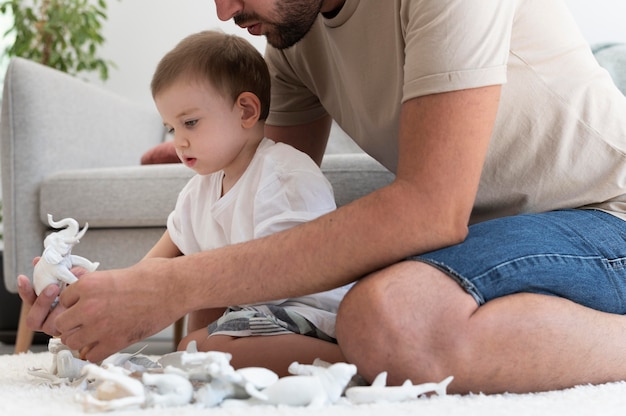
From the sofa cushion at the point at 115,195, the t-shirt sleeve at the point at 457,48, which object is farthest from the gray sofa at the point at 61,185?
the t-shirt sleeve at the point at 457,48

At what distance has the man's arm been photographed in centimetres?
96

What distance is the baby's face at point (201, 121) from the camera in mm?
1289

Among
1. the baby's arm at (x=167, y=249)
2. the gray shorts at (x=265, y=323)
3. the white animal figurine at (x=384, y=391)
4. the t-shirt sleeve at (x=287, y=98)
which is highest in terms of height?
the t-shirt sleeve at (x=287, y=98)

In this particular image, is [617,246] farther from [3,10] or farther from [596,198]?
[3,10]

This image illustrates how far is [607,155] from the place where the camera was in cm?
118

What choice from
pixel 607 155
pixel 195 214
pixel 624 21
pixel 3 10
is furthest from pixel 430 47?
pixel 3 10

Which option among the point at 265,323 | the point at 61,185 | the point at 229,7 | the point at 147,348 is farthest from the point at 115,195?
the point at 265,323

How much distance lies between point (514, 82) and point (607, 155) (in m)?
0.18

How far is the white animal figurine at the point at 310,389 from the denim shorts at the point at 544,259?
0.67 feet

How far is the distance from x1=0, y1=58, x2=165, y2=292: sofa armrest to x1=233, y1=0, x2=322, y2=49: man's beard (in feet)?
4.01

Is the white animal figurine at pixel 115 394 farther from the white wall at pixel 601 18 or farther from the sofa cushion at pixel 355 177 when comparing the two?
the white wall at pixel 601 18

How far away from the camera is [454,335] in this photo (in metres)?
0.95

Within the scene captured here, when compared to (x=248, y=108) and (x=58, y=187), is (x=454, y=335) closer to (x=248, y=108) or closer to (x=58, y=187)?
(x=248, y=108)

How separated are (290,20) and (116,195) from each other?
1.08 meters
